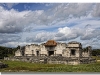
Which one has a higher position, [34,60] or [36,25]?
[36,25]

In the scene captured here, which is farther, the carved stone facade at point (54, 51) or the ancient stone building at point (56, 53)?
the carved stone facade at point (54, 51)

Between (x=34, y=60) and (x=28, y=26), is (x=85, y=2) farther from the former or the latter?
(x=34, y=60)

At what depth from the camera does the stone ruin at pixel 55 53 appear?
63.2ft

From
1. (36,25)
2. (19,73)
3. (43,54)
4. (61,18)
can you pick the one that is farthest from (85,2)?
(43,54)

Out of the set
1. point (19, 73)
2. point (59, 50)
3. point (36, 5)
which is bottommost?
point (19, 73)

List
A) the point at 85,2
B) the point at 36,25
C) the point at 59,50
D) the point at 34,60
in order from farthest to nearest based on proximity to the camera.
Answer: the point at 59,50 < the point at 34,60 < the point at 36,25 < the point at 85,2

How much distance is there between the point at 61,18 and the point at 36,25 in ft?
4.48

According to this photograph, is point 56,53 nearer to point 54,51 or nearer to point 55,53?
point 55,53

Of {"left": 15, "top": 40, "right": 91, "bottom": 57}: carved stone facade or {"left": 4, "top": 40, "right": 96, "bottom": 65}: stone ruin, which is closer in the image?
{"left": 4, "top": 40, "right": 96, "bottom": 65}: stone ruin

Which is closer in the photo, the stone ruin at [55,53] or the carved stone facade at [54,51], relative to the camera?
the stone ruin at [55,53]

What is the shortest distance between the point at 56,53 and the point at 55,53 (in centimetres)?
7

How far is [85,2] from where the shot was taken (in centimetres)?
1560

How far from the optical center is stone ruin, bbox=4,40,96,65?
19266 mm

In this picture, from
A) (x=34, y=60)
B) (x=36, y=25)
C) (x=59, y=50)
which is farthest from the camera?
(x=59, y=50)
